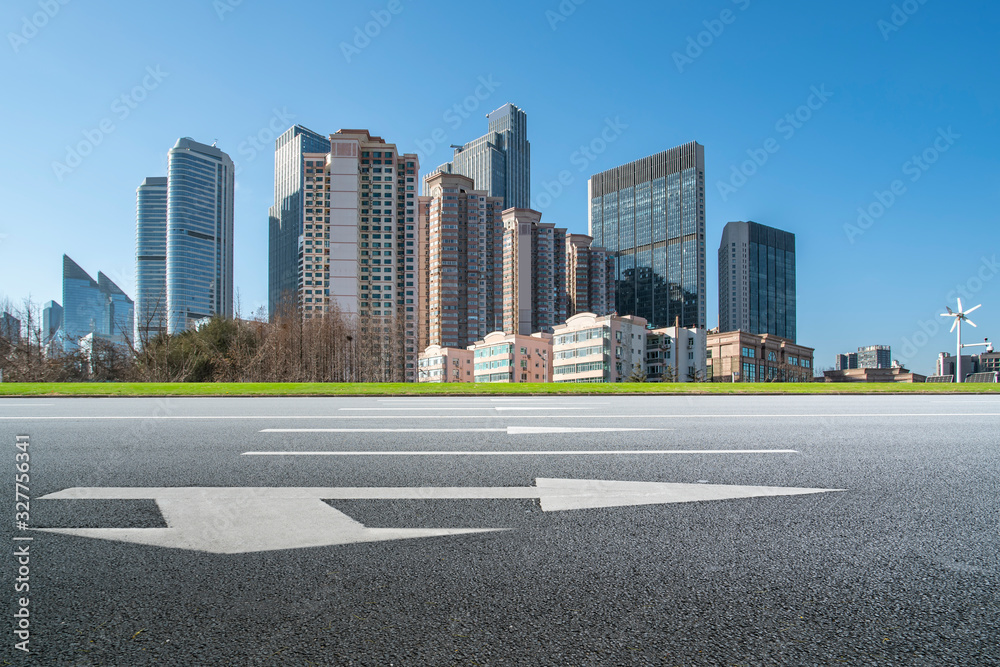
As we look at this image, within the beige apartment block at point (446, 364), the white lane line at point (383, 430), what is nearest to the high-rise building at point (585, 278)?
the beige apartment block at point (446, 364)

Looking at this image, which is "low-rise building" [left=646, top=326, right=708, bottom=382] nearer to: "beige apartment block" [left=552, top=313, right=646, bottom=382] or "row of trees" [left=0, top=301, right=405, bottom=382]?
"beige apartment block" [left=552, top=313, right=646, bottom=382]

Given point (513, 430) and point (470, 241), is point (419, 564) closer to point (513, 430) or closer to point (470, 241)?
point (513, 430)

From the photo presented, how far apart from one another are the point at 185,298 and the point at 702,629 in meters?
207

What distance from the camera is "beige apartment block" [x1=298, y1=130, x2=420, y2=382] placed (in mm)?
97000

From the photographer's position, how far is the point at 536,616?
1887 millimetres

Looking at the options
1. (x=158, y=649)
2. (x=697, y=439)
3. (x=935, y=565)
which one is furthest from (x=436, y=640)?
(x=697, y=439)

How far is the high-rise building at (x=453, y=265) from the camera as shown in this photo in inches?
4823

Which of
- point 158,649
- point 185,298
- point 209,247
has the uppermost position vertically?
point 209,247

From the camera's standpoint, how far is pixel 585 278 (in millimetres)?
147375

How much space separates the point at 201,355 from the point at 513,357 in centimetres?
6937

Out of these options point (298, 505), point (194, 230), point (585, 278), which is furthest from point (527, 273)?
point (298, 505)

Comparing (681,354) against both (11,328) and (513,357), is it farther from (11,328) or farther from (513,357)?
(11,328)

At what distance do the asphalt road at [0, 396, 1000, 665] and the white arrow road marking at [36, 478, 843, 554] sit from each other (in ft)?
0.07

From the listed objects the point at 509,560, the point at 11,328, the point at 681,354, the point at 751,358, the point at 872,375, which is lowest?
the point at 872,375
